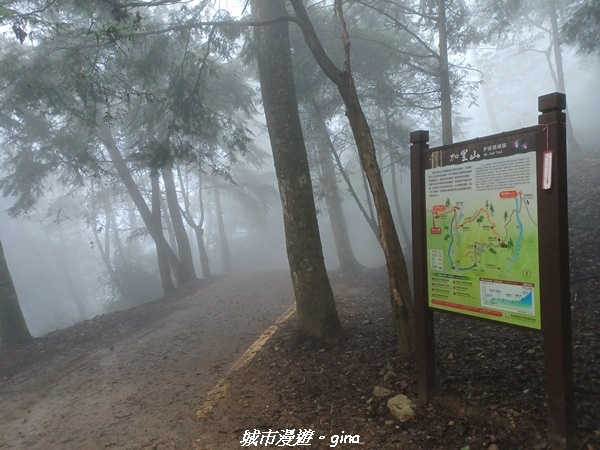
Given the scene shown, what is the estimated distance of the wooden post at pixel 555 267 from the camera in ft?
8.64

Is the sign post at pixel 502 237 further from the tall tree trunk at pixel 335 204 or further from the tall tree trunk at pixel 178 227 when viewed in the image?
the tall tree trunk at pixel 178 227

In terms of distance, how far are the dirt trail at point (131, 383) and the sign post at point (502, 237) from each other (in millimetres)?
2971

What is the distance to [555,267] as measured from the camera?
106 inches

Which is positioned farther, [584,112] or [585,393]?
[584,112]

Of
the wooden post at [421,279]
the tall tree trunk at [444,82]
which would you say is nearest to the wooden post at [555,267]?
the wooden post at [421,279]

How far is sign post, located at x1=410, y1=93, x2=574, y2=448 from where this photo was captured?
268 cm

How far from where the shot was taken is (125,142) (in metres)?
18.0

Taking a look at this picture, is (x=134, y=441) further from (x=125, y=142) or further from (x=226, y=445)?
(x=125, y=142)

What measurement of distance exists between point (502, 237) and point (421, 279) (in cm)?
84

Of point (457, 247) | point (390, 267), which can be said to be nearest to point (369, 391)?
point (390, 267)

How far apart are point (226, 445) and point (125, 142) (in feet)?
56.1

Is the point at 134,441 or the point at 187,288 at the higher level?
the point at 134,441

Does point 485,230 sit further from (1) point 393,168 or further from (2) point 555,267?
(1) point 393,168

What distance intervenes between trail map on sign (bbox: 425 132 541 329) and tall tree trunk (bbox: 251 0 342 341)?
8.07 ft
